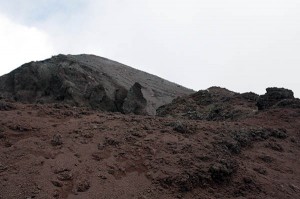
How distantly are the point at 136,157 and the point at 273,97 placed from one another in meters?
7.63

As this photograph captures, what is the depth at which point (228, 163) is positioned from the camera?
30.0ft

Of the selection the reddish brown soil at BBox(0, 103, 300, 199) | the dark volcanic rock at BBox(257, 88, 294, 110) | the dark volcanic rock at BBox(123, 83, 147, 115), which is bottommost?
the reddish brown soil at BBox(0, 103, 300, 199)

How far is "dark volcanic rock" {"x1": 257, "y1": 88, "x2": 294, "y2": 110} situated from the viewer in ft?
48.7

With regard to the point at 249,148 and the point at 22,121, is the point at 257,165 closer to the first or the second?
the point at 249,148

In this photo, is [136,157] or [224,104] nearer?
[136,157]

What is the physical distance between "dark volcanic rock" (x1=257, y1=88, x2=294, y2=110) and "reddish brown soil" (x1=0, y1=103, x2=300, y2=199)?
349 centimetres

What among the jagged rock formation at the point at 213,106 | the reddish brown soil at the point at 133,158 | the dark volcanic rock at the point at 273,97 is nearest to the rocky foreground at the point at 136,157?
the reddish brown soil at the point at 133,158

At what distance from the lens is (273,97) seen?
15.0m

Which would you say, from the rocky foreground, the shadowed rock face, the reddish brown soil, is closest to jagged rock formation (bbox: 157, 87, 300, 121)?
the shadowed rock face

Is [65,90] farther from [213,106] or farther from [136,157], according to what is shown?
[136,157]

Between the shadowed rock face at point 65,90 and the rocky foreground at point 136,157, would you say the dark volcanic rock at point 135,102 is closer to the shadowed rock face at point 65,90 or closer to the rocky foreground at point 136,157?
the shadowed rock face at point 65,90

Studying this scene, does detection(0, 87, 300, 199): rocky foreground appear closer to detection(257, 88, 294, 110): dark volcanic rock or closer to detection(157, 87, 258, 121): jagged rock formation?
detection(257, 88, 294, 110): dark volcanic rock

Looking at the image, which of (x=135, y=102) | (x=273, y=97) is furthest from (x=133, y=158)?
(x=135, y=102)

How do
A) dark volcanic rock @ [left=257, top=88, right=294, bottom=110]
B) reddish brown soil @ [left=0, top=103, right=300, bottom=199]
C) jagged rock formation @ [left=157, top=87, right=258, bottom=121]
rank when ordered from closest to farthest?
reddish brown soil @ [left=0, top=103, right=300, bottom=199]
dark volcanic rock @ [left=257, top=88, right=294, bottom=110]
jagged rock formation @ [left=157, top=87, right=258, bottom=121]
